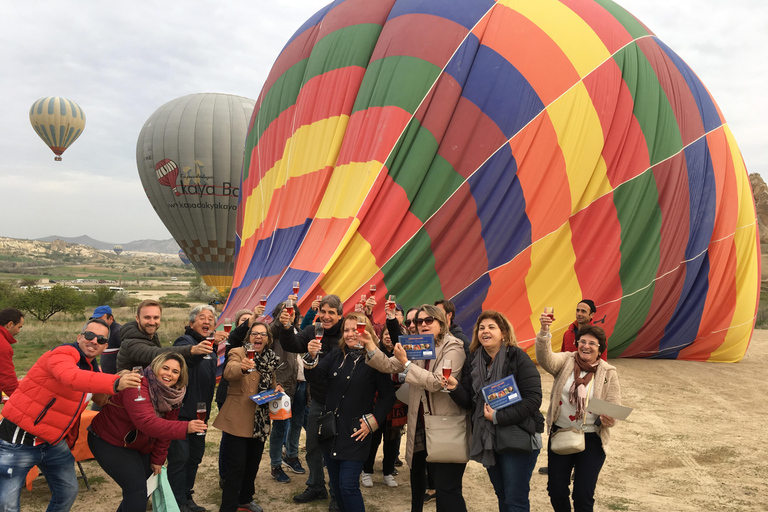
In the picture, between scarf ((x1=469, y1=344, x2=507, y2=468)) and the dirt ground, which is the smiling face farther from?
scarf ((x1=469, y1=344, x2=507, y2=468))

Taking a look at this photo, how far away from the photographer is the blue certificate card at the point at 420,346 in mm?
3596

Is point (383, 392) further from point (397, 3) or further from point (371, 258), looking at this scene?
point (397, 3)

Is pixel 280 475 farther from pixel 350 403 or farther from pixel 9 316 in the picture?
pixel 9 316

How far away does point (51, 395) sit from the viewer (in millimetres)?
3289

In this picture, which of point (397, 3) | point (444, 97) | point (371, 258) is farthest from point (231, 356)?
point (397, 3)

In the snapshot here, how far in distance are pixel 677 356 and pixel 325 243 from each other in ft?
24.5

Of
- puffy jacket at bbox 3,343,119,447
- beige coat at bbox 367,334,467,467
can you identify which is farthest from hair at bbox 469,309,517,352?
puffy jacket at bbox 3,343,119,447

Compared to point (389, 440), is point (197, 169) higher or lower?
higher

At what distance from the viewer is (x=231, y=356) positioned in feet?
14.0

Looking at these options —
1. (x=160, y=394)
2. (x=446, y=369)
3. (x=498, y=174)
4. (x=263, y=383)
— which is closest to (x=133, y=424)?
(x=160, y=394)

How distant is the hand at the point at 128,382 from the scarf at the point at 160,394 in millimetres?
307

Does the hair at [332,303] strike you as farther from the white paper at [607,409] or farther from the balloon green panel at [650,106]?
the balloon green panel at [650,106]

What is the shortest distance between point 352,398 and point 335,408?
15cm

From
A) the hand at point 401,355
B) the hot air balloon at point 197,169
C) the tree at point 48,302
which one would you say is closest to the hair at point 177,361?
the hand at point 401,355
